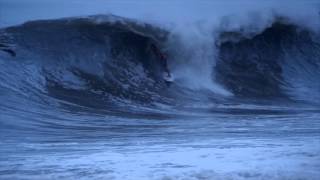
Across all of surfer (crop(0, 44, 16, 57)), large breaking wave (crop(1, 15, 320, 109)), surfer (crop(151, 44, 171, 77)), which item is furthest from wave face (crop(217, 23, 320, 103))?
surfer (crop(0, 44, 16, 57))

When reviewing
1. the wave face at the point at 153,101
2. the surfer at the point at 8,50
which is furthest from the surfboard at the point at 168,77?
the surfer at the point at 8,50

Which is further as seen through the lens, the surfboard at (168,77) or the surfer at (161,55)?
the surfer at (161,55)

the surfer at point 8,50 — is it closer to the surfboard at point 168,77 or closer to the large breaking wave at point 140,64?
the large breaking wave at point 140,64

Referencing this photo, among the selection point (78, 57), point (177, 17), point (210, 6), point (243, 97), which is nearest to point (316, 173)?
point (243, 97)

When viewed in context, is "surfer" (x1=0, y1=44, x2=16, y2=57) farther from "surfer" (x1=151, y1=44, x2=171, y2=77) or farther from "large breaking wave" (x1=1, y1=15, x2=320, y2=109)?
"surfer" (x1=151, y1=44, x2=171, y2=77)

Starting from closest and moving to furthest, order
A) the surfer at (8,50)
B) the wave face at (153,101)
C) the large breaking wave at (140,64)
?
the wave face at (153,101) → the large breaking wave at (140,64) → the surfer at (8,50)

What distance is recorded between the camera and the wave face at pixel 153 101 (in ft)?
18.3

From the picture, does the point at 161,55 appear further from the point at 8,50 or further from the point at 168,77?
the point at 8,50

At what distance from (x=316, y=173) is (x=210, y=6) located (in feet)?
35.7

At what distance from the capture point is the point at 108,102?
10211 millimetres

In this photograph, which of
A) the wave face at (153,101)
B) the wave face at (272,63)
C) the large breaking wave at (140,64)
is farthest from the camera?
the wave face at (272,63)

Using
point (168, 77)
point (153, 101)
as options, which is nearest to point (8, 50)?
point (153, 101)

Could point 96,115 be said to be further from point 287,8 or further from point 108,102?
point 287,8

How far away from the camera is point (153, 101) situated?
1061 centimetres
